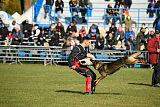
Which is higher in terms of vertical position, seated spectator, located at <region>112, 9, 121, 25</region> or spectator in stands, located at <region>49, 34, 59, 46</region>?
seated spectator, located at <region>112, 9, 121, 25</region>

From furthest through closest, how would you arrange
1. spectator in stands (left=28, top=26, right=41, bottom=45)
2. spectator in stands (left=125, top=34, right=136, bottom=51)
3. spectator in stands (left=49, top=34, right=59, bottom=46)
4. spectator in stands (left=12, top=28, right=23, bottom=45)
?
spectator in stands (left=28, top=26, right=41, bottom=45)
spectator in stands (left=12, top=28, right=23, bottom=45)
spectator in stands (left=49, top=34, right=59, bottom=46)
spectator in stands (left=125, top=34, right=136, bottom=51)

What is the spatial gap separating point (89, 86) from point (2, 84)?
3.69 m

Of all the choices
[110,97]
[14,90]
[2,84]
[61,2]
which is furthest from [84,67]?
[61,2]

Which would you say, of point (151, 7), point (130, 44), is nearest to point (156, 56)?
point (130, 44)

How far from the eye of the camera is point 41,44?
2308 cm

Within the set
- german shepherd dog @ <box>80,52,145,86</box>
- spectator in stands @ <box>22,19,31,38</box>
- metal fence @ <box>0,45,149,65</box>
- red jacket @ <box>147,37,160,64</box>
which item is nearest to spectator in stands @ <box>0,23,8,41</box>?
spectator in stands @ <box>22,19,31,38</box>

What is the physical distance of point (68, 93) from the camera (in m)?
11.3

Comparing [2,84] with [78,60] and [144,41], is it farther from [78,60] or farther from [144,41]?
[144,41]

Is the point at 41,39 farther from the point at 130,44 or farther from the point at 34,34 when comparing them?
the point at 130,44

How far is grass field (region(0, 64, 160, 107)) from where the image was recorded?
9430 millimetres

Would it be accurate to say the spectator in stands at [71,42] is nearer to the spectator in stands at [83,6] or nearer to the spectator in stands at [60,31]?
the spectator in stands at [60,31]

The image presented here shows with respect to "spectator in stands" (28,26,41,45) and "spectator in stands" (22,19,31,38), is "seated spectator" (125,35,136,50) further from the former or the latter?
"spectator in stands" (22,19,31,38)

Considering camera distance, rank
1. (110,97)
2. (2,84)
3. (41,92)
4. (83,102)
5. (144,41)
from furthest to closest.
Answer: (144,41), (2,84), (41,92), (110,97), (83,102)

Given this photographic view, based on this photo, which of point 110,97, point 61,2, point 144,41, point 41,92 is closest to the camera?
point 110,97
